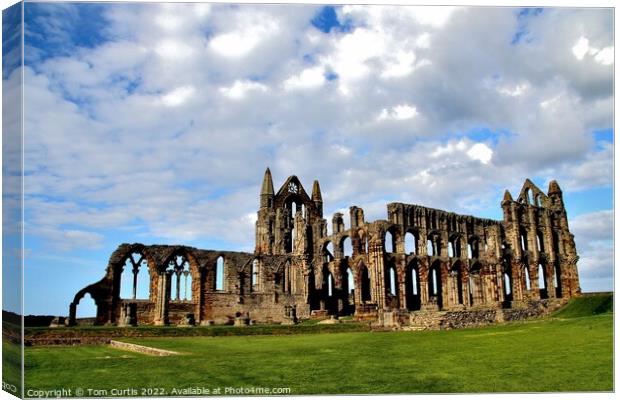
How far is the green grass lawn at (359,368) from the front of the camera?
11680 mm

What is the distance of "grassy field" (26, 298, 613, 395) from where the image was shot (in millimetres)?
11680

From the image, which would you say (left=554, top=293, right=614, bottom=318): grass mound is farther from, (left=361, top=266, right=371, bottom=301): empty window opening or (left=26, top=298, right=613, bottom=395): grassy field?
(left=26, top=298, right=613, bottom=395): grassy field

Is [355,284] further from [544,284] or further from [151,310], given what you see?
[544,284]

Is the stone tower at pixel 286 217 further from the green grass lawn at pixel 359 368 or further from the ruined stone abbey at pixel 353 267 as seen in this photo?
the green grass lawn at pixel 359 368

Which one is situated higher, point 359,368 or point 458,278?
point 458,278

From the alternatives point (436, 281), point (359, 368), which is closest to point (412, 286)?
point (436, 281)

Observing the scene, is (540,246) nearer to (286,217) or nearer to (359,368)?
(286,217)

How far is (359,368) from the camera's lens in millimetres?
13219

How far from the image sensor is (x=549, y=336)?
1883 centimetres

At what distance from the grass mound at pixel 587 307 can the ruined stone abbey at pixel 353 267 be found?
292cm

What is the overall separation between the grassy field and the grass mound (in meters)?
16.0

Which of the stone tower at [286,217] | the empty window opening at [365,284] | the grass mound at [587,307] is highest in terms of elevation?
the stone tower at [286,217]

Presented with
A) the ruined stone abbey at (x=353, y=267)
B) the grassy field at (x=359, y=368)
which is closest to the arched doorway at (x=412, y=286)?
the ruined stone abbey at (x=353, y=267)

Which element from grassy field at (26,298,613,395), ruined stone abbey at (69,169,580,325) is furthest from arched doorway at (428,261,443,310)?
grassy field at (26,298,613,395)
